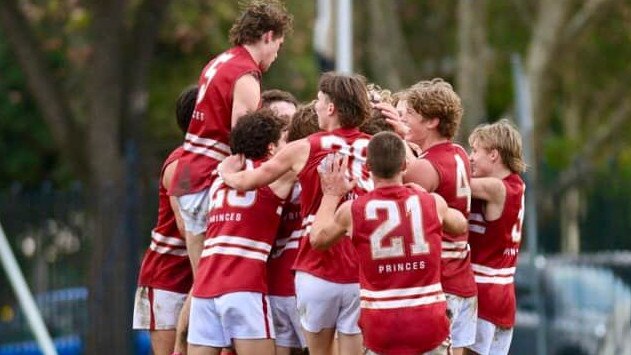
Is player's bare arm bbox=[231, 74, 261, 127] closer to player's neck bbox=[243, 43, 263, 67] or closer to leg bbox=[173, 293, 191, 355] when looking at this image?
player's neck bbox=[243, 43, 263, 67]

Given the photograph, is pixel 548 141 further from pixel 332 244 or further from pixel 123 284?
pixel 332 244

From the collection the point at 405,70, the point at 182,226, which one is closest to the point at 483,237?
the point at 182,226

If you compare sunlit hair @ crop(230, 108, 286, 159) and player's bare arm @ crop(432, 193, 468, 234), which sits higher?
sunlit hair @ crop(230, 108, 286, 159)

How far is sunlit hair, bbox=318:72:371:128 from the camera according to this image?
27.8 feet

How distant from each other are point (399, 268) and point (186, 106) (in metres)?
2.20

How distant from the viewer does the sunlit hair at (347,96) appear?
27.8 feet

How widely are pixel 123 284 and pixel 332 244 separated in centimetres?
842

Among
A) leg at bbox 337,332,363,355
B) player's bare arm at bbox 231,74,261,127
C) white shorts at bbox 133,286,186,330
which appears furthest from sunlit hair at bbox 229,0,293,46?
leg at bbox 337,332,363,355

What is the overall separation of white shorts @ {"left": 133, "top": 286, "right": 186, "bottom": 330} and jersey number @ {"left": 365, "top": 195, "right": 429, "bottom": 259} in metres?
2.14

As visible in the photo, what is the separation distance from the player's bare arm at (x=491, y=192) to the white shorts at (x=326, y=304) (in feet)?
2.86

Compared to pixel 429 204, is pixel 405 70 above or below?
above

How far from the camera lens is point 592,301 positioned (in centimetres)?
1797

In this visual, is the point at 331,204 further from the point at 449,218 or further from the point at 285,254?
the point at 285,254

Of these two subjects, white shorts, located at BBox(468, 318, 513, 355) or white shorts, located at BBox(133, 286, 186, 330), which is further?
white shorts, located at BBox(133, 286, 186, 330)
